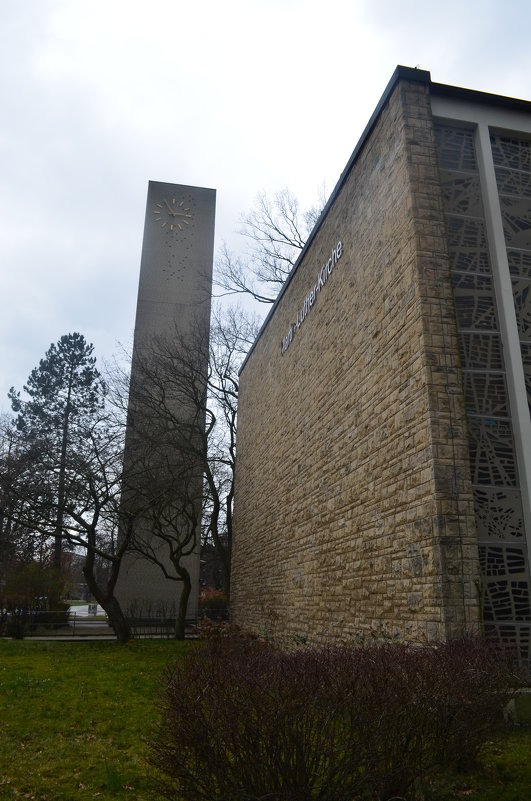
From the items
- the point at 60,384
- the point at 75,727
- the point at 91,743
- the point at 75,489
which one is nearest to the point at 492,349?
the point at 91,743

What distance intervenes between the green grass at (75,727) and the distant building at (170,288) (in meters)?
10.5

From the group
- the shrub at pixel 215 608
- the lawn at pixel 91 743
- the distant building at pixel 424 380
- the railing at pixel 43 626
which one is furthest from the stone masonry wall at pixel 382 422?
the shrub at pixel 215 608

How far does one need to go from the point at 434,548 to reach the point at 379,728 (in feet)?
10.8

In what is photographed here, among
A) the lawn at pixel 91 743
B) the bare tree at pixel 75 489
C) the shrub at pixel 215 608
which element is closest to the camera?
the lawn at pixel 91 743

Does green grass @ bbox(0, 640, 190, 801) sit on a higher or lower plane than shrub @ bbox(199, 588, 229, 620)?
lower

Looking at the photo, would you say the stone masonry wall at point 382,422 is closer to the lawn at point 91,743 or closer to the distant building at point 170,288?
the lawn at point 91,743

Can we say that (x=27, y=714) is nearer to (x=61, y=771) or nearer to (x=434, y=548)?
(x=61, y=771)

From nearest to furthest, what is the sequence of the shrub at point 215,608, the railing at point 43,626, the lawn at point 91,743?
the lawn at point 91,743 → the railing at point 43,626 → the shrub at point 215,608

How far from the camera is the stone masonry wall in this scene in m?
6.45

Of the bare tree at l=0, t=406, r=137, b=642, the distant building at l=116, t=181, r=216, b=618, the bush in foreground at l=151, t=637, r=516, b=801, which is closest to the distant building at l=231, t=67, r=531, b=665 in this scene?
the bush in foreground at l=151, t=637, r=516, b=801

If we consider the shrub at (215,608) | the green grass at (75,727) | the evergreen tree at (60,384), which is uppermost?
the evergreen tree at (60,384)

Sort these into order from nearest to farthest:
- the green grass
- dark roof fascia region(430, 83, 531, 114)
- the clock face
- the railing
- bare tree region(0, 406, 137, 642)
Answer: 1. the green grass
2. dark roof fascia region(430, 83, 531, 114)
3. bare tree region(0, 406, 137, 642)
4. the railing
5. the clock face

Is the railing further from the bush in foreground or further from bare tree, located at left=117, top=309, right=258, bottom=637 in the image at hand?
the bush in foreground

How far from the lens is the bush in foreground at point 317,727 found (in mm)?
2930
